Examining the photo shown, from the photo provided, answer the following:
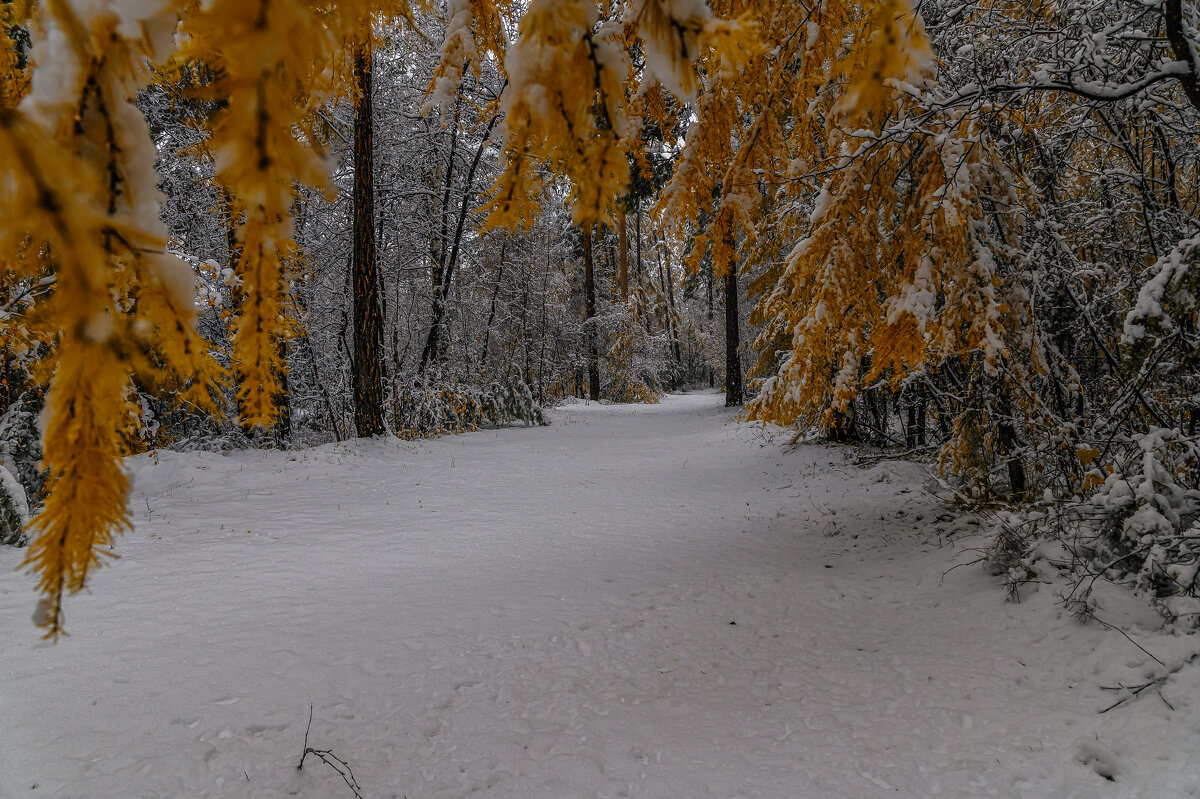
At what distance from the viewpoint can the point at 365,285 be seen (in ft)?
28.0

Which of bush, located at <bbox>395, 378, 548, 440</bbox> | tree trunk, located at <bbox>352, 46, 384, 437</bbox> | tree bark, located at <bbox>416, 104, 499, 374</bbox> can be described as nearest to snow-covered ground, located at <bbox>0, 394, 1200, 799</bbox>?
tree trunk, located at <bbox>352, 46, 384, 437</bbox>

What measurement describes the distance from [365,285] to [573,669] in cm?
701

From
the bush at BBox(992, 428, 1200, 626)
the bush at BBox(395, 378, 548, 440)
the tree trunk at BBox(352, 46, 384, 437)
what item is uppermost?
the tree trunk at BBox(352, 46, 384, 437)

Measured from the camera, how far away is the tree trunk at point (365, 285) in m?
8.28

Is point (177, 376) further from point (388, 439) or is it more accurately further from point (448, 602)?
point (388, 439)

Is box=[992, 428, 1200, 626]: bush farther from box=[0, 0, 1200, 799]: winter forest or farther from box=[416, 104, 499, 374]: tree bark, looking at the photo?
box=[416, 104, 499, 374]: tree bark

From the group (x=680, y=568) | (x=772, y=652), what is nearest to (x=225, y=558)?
(x=680, y=568)

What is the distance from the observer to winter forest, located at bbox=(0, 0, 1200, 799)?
78 centimetres

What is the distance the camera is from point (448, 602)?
3.90 metres

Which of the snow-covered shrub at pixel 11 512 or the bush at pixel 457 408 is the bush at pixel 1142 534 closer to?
the snow-covered shrub at pixel 11 512

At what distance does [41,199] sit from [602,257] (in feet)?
88.3

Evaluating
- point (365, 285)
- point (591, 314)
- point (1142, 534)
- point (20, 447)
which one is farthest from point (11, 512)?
point (591, 314)

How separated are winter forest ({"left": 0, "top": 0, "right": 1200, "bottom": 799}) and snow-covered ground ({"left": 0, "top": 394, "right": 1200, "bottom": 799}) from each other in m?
0.02

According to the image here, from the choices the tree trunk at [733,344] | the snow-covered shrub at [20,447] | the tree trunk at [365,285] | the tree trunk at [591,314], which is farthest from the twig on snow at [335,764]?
the tree trunk at [591,314]
